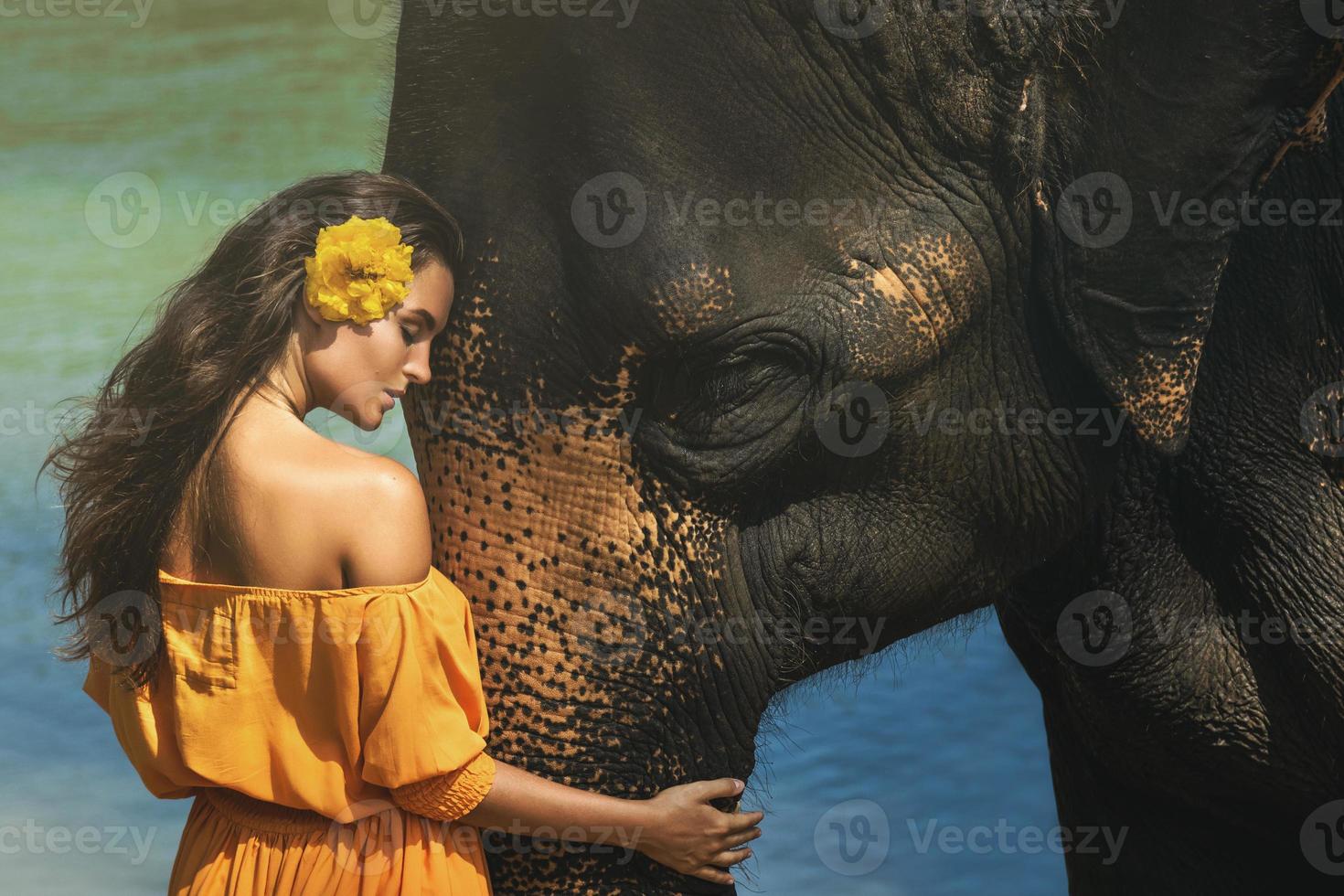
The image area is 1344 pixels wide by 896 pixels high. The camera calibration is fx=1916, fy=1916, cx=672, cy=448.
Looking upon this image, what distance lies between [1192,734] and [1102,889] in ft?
1.54

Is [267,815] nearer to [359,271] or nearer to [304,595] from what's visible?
[304,595]

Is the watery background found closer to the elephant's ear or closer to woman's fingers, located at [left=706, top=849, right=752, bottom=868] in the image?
woman's fingers, located at [left=706, top=849, right=752, bottom=868]

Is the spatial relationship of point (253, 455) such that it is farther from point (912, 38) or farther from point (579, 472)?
point (912, 38)

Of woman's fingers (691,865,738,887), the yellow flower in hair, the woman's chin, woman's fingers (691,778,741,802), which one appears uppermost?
the yellow flower in hair

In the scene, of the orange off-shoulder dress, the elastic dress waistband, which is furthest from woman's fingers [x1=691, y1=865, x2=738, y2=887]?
the elastic dress waistband

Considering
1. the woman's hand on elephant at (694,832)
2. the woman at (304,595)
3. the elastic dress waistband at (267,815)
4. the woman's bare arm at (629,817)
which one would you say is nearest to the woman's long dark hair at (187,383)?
the woman at (304,595)

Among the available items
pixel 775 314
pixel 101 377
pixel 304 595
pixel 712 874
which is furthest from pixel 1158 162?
pixel 101 377

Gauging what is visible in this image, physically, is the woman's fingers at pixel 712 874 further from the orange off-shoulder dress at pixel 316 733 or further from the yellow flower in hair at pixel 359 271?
the yellow flower in hair at pixel 359 271

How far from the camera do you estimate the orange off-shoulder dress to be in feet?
5.82

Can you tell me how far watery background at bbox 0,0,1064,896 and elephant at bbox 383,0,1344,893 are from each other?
31 cm

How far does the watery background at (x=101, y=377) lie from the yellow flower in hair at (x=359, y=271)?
391 millimetres

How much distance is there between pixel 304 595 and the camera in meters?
1.78

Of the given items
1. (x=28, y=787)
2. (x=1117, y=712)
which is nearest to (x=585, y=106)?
(x=1117, y=712)

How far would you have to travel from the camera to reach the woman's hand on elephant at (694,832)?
184cm
